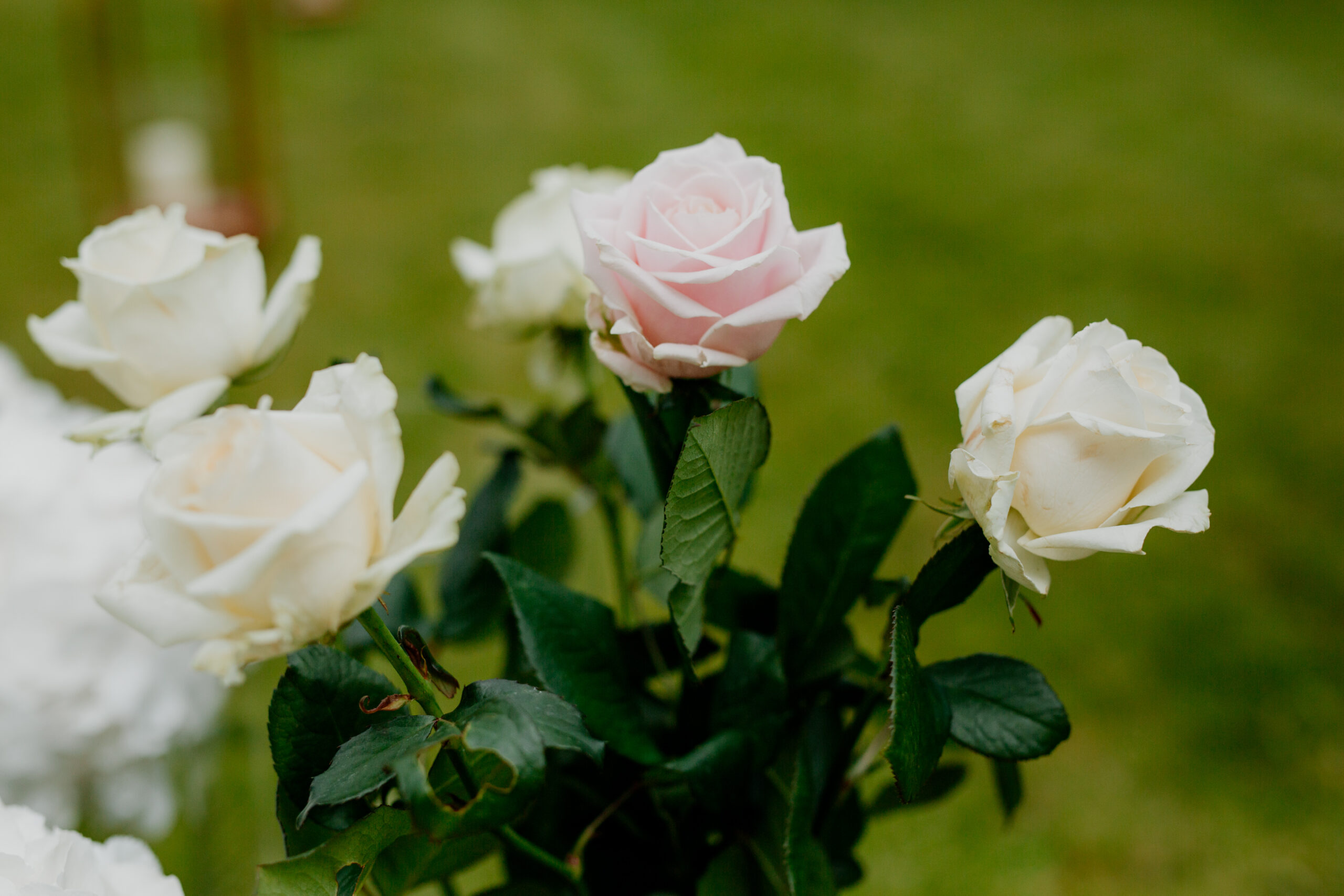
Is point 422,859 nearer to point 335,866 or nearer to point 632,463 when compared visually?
point 335,866

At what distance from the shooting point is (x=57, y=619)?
0.39 m

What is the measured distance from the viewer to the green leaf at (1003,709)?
24 cm

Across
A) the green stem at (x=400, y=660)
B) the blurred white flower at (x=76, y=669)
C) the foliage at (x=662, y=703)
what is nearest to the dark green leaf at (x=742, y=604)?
the foliage at (x=662, y=703)

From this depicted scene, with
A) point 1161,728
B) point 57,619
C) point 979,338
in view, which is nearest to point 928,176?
point 979,338

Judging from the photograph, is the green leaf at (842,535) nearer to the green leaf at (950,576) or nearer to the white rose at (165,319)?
the green leaf at (950,576)

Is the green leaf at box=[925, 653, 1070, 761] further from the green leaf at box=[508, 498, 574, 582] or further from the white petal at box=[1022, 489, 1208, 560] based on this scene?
the green leaf at box=[508, 498, 574, 582]

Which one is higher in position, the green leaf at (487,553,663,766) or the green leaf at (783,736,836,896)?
the green leaf at (487,553,663,766)

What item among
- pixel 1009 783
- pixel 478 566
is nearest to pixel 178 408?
pixel 478 566

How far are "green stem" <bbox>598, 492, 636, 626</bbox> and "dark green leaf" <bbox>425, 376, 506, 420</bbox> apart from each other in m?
→ 0.05

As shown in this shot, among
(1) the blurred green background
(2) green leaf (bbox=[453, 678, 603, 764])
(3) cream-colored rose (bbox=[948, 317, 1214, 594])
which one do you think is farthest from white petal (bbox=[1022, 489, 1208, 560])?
(1) the blurred green background

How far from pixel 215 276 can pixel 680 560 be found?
14 centimetres

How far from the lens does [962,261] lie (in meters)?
1.60

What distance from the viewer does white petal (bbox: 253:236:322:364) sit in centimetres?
28

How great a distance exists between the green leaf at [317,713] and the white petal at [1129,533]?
0.48ft
